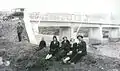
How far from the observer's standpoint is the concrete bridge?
3.09 m

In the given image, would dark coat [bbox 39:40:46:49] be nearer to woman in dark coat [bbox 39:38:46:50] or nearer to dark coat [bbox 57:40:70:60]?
woman in dark coat [bbox 39:38:46:50]

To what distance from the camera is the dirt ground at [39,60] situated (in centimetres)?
307

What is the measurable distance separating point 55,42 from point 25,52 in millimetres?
422

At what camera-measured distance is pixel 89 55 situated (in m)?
3.17

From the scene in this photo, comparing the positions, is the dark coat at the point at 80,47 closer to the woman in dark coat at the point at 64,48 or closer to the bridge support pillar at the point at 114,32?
the woman in dark coat at the point at 64,48

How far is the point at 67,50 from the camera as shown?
10.5 ft

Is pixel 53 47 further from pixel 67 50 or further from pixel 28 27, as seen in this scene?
pixel 28 27

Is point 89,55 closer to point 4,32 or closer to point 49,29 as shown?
point 49,29

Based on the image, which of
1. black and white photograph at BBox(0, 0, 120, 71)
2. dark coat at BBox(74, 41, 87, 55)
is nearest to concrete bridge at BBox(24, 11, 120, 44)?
black and white photograph at BBox(0, 0, 120, 71)

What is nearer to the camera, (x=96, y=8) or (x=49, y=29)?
(x=49, y=29)

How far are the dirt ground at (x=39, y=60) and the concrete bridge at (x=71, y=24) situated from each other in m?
0.17

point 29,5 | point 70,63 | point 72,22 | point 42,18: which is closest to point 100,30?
point 72,22

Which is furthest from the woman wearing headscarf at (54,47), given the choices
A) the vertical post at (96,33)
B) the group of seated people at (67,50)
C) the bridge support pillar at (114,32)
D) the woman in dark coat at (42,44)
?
the bridge support pillar at (114,32)

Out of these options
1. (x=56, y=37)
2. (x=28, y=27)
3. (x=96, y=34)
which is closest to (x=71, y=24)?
(x=56, y=37)
